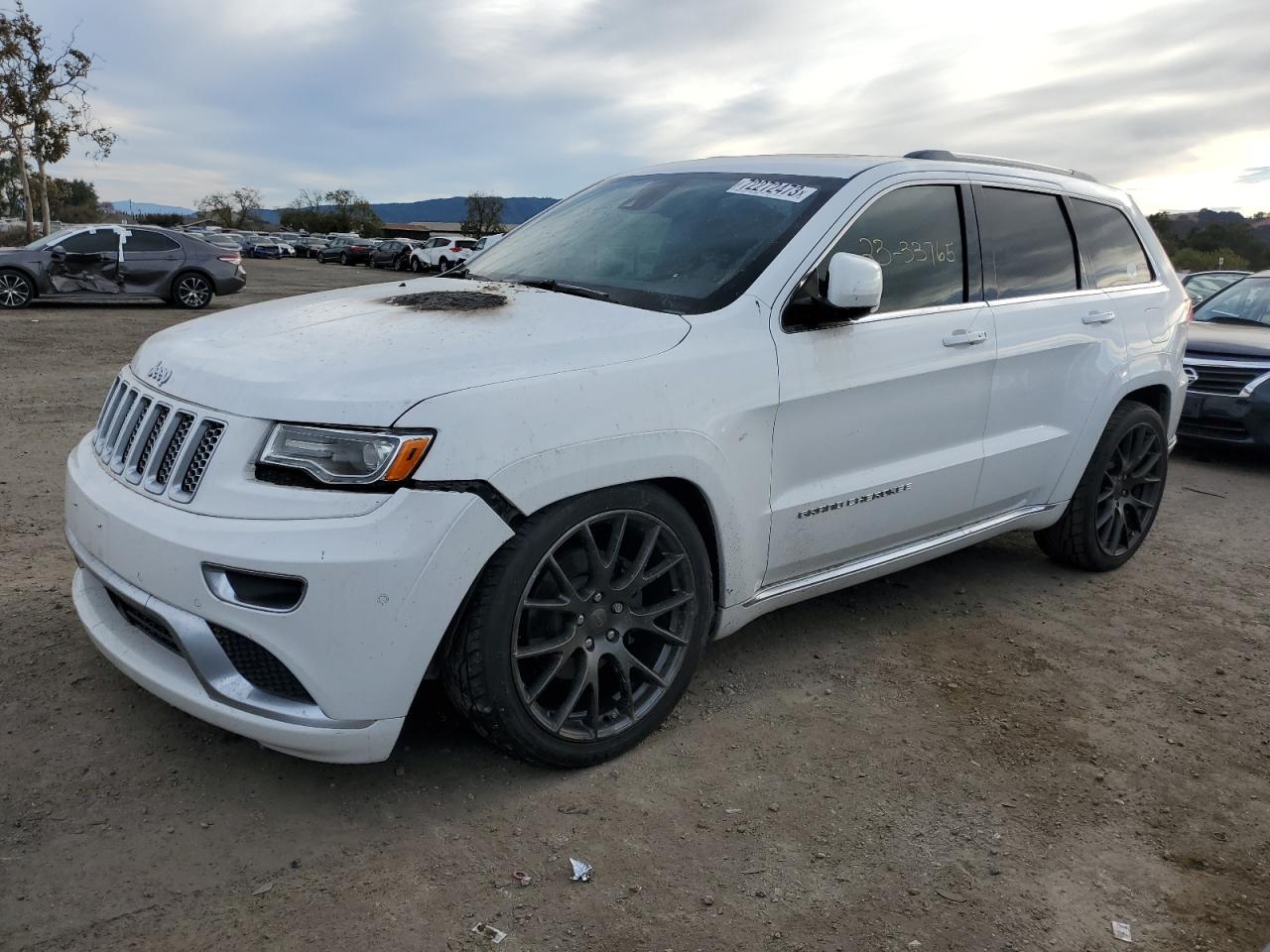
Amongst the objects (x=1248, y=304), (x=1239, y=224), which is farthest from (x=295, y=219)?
(x=1248, y=304)

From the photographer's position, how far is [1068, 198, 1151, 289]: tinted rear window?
4.58 m

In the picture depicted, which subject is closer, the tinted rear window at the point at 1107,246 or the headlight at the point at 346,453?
the headlight at the point at 346,453

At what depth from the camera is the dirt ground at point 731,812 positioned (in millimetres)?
2369

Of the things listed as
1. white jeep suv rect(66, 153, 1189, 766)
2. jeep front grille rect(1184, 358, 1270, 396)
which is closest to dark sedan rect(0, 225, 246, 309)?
white jeep suv rect(66, 153, 1189, 766)

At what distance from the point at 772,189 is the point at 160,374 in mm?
2133

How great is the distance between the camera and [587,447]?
8.82ft

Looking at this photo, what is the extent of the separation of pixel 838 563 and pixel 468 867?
5.58 ft

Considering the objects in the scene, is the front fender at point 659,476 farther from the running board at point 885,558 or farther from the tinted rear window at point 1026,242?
the tinted rear window at point 1026,242

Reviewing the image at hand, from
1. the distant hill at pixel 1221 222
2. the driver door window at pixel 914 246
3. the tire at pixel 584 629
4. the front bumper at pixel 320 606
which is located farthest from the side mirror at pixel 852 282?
the distant hill at pixel 1221 222

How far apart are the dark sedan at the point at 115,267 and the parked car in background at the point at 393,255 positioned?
77.5 feet

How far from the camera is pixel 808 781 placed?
2.99 metres

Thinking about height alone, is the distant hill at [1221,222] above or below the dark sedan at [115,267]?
above

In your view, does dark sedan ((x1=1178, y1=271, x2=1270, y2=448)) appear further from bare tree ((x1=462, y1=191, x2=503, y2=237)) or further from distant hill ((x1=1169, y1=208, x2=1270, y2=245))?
bare tree ((x1=462, y1=191, x2=503, y2=237))

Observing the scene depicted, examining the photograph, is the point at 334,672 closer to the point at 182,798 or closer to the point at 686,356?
the point at 182,798
